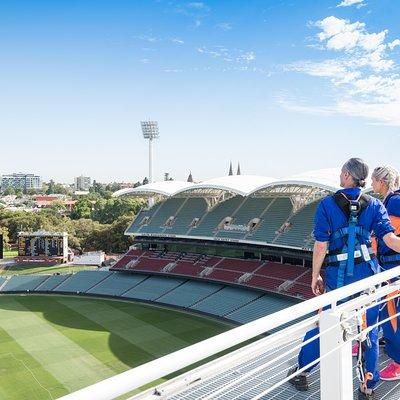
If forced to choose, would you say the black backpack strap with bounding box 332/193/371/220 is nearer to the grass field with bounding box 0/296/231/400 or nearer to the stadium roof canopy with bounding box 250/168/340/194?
the grass field with bounding box 0/296/231/400

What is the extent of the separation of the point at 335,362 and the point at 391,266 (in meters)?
2.55

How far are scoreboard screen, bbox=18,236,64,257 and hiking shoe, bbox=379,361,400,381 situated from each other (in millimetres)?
43404

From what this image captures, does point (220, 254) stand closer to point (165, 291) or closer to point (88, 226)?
point (165, 291)

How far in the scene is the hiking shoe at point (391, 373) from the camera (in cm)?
360

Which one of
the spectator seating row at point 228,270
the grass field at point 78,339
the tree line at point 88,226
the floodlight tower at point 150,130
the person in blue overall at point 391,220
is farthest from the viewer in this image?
the tree line at point 88,226

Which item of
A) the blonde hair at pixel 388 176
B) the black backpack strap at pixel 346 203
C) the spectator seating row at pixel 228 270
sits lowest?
the spectator seating row at pixel 228 270

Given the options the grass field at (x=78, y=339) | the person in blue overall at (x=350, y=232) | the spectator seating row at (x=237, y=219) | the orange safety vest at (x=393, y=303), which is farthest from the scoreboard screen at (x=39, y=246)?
the person in blue overall at (x=350, y=232)

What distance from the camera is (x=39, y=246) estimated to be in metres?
43.7

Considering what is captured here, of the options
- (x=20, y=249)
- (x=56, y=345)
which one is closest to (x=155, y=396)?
(x=56, y=345)

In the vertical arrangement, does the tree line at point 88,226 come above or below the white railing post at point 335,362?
below

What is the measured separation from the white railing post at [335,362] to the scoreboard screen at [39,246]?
4469 centimetres

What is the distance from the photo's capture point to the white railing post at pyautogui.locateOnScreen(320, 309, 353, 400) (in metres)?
1.86

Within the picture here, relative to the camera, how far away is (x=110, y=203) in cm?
8044

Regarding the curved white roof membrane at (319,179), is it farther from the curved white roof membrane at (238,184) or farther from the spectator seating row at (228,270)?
the spectator seating row at (228,270)
